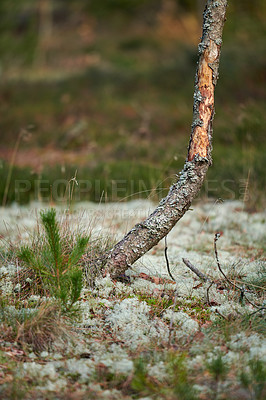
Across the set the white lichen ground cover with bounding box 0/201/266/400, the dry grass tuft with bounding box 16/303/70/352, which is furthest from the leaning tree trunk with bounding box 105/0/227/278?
the dry grass tuft with bounding box 16/303/70/352

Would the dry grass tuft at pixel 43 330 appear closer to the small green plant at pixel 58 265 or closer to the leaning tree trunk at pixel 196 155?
the small green plant at pixel 58 265

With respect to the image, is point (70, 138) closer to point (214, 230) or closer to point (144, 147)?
point (144, 147)

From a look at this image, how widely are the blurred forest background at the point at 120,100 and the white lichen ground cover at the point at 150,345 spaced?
116 centimetres

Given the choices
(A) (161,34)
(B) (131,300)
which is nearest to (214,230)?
(B) (131,300)

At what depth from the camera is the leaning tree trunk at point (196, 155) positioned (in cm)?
254

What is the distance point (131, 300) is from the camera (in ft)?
8.12

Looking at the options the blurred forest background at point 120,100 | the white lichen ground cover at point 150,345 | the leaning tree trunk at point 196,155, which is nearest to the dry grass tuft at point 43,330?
the white lichen ground cover at point 150,345

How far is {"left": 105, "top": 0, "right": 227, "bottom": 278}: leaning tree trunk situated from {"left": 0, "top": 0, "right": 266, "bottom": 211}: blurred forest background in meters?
0.97

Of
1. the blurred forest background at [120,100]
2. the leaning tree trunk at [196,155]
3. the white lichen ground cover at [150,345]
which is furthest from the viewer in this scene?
the blurred forest background at [120,100]

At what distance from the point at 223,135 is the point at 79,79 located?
773cm

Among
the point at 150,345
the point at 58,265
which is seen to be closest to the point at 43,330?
the point at 58,265

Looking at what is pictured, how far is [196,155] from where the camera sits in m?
2.58

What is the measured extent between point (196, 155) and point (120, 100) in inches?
432

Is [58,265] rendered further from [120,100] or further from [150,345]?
[120,100]
